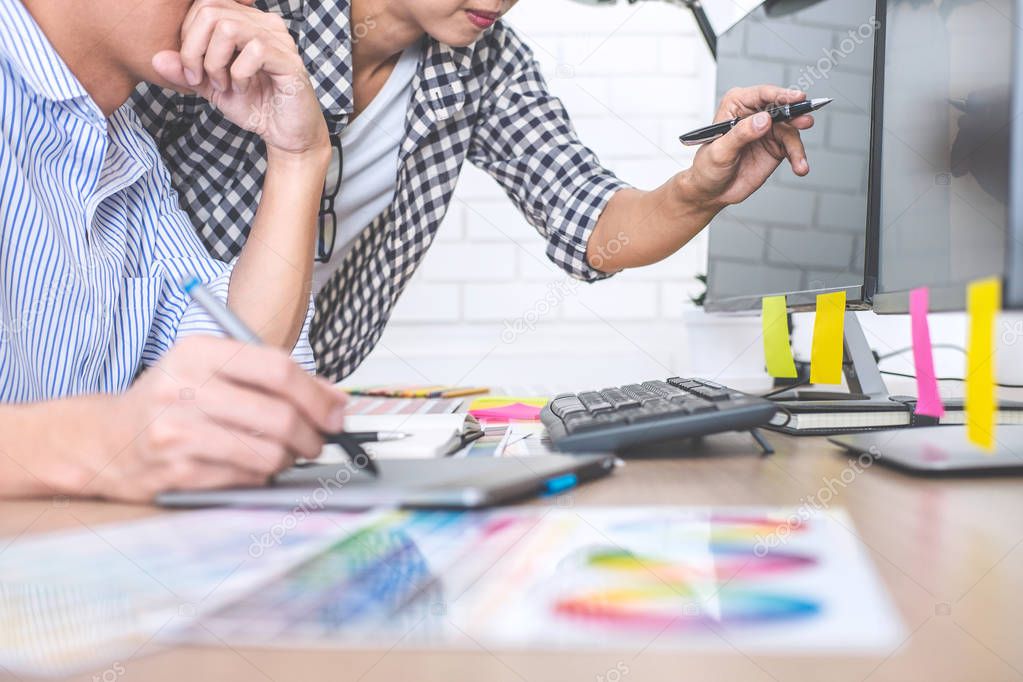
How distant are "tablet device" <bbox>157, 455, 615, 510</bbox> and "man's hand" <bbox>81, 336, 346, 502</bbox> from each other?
0.02 m

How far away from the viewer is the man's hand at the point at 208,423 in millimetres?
478

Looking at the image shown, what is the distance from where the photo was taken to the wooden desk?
254 millimetres

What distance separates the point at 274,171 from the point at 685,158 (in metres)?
1.30

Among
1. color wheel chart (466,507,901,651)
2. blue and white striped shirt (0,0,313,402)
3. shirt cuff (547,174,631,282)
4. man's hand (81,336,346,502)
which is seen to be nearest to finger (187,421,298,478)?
man's hand (81,336,346,502)

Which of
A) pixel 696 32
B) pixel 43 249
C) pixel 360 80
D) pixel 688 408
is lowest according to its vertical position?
pixel 688 408

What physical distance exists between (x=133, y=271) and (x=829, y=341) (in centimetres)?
77

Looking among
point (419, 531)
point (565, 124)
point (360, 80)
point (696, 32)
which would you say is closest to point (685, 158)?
point (696, 32)

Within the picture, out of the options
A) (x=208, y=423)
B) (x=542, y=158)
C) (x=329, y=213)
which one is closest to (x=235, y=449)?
(x=208, y=423)

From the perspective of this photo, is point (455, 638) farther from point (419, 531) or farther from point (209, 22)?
point (209, 22)

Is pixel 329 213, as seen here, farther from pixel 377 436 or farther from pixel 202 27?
pixel 377 436

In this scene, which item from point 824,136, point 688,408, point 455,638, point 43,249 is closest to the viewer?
point 455,638

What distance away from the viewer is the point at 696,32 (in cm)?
205

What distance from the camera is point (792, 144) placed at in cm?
89

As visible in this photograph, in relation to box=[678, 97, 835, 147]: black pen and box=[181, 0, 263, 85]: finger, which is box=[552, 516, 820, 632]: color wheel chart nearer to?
box=[678, 97, 835, 147]: black pen
